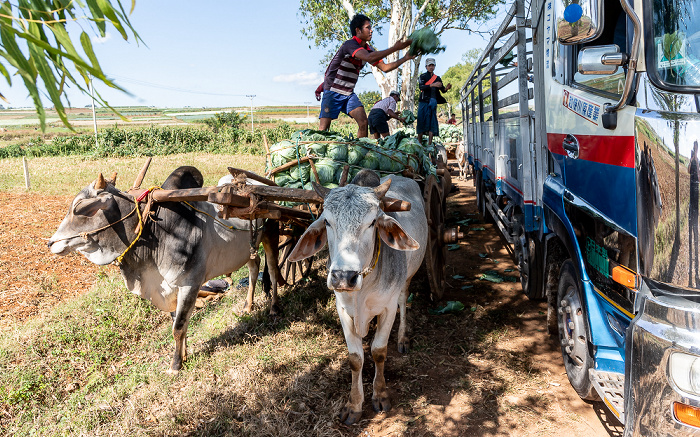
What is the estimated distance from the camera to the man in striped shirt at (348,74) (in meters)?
5.45

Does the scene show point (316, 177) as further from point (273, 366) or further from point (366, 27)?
point (366, 27)

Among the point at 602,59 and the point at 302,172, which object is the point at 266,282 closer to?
the point at 302,172

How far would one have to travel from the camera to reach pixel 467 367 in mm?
3785

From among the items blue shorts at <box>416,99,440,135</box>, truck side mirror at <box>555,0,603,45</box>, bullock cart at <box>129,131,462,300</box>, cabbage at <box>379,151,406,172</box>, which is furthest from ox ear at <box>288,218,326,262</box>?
blue shorts at <box>416,99,440,135</box>

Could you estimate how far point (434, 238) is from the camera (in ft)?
16.5

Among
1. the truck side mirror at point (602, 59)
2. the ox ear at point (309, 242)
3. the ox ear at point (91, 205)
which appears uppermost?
the truck side mirror at point (602, 59)

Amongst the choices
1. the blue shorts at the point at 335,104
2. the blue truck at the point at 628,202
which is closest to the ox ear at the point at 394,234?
the blue truck at the point at 628,202

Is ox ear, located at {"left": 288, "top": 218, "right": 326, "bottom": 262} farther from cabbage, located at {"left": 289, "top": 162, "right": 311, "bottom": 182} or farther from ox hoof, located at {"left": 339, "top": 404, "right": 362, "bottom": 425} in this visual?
cabbage, located at {"left": 289, "top": 162, "right": 311, "bottom": 182}

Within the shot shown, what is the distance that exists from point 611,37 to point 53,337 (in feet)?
17.2

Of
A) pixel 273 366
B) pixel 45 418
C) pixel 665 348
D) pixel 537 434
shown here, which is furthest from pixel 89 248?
pixel 665 348

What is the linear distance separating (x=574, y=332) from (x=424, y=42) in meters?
3.00

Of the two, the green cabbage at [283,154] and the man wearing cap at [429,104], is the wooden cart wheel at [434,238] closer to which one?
the green cabbage at [283,154]

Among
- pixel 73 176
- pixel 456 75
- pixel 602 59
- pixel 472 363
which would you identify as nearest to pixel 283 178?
pixel 472 363

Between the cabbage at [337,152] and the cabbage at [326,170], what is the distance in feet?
0.35
